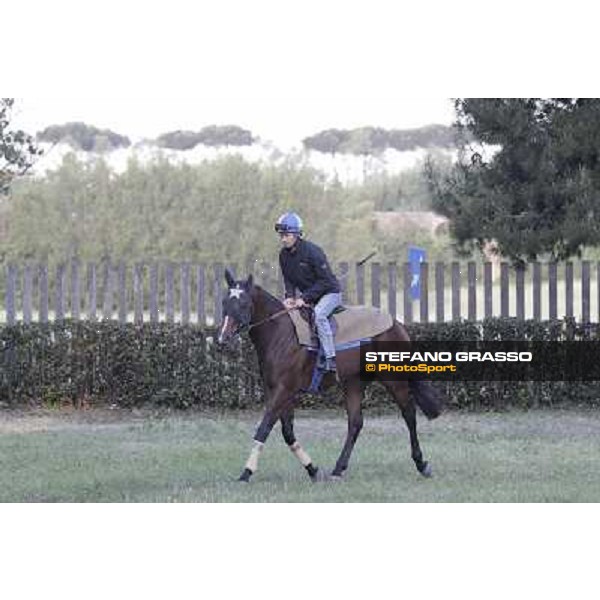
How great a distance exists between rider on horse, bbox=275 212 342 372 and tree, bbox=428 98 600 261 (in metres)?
6.68

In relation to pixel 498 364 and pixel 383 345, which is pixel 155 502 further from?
pixel 498 364

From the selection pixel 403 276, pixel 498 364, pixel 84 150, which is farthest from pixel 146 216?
pixel 498 364

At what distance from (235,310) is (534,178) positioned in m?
8.61

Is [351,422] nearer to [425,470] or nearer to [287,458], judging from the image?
[425,470]

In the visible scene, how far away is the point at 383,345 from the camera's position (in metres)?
11.0

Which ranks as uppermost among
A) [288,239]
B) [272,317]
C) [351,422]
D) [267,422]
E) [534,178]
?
[534,178]

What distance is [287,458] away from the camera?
39.8 ft

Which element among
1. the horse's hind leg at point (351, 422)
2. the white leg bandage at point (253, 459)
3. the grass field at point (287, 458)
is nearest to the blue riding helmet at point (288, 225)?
the horse's hind leg at point (351, 422)

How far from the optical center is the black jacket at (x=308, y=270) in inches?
411

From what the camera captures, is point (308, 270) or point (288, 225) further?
point (308, 270)

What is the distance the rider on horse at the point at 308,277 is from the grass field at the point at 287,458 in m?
1.42

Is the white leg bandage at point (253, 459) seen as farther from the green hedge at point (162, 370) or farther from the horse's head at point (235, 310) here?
the green hedge at point (162, 370)

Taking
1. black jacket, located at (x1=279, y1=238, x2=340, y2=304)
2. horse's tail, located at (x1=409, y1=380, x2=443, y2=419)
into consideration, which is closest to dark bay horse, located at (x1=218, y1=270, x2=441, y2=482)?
horse's tail, located at (x1=409, y1=380, x2=443, y2=419)

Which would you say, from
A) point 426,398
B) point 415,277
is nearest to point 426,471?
point 426,398
